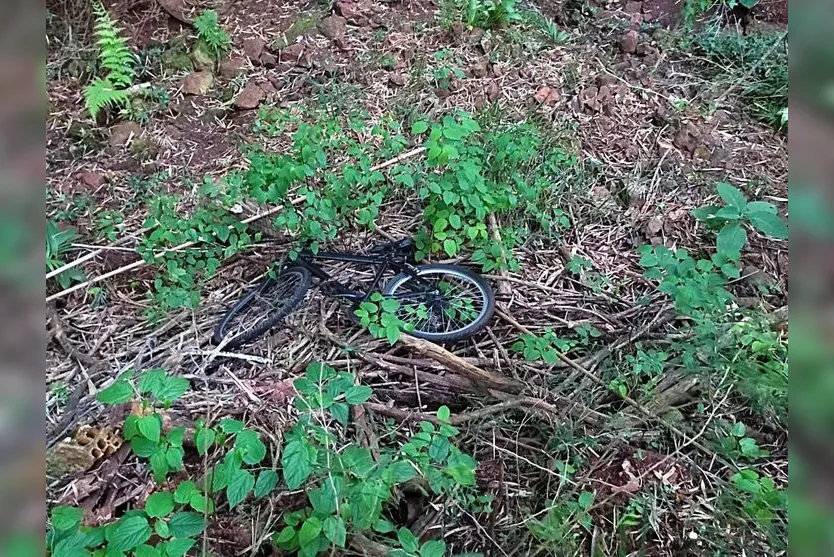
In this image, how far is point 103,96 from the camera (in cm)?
388

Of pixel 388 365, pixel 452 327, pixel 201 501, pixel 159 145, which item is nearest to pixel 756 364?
pixel 452 327

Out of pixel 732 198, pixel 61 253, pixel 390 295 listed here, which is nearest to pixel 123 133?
pixel 61 253

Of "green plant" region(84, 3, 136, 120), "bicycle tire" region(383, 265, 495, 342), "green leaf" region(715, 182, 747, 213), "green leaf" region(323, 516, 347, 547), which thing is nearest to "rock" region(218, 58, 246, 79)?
"green plant" region(84, 3, 136, 120)

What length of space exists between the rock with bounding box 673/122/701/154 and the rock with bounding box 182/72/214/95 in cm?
303

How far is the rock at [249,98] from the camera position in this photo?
13.4ft

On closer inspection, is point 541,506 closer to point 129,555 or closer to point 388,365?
point 388,365

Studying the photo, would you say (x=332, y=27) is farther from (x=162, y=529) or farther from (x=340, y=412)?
(x=162, y=529)

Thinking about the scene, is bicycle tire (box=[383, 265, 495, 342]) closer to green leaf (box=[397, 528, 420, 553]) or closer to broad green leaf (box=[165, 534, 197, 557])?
green leaf (box=[397, 528, 420, 553])

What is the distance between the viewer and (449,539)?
80.4 inches

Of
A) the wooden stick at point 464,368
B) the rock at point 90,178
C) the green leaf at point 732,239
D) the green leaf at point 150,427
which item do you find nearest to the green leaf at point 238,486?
the green leaf at point 150,427

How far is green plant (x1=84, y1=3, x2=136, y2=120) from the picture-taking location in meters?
3.92

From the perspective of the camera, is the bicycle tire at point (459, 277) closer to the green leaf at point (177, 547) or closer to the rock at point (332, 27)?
the green leaf at point (177, 547)

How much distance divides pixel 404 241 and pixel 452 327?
54 centimetres
